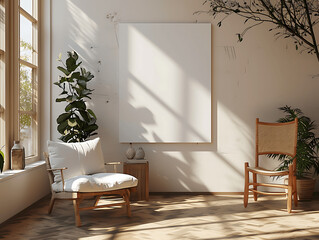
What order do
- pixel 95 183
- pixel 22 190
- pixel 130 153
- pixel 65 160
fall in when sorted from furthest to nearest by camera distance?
pixel 130 153
pixel 22 190
pixel 65 160
pixel 95 183

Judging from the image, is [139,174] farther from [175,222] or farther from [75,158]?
[175,222]

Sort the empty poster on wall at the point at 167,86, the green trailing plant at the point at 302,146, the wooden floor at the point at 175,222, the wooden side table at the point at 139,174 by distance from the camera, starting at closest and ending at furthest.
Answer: the wooden floor at the point at 175,222
the green trailing plant at the point at 302,146
the wooden side table at the point at 139,174
the empty poster on wall at the point at 167,86

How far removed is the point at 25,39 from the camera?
4.85m

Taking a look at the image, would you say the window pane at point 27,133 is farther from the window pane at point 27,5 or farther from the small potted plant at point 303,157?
the small potted plant at point 303,157

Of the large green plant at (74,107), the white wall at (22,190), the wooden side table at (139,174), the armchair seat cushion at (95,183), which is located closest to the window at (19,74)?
the white wall at (22,190)

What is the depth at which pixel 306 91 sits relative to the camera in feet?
17.7

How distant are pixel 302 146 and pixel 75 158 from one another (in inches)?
116

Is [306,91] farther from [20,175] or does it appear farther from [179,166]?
[20,175]

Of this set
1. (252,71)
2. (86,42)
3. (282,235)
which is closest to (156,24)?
(86,42)

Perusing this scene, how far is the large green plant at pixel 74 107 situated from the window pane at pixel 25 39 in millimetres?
440

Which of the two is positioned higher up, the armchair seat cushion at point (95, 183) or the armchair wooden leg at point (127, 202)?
the armchair seat cushion at point (95, 183)

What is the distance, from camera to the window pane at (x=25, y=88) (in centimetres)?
472

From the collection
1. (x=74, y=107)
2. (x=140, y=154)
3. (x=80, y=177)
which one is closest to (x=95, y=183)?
(x=80, y=177)

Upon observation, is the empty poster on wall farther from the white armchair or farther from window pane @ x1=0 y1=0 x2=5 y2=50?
window pane @ x1=0 y1=0 x2=5 y2=50
